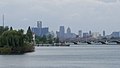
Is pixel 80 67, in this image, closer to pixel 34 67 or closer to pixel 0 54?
pixel 34 67

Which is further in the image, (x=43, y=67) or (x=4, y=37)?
(x=4, y=37)

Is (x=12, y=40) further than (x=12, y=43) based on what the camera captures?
Yes

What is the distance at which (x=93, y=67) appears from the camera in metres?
86.3

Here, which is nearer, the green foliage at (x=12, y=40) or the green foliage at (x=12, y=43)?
the green foliage at (x=12, y=40)

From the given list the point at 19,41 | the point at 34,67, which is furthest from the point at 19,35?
the point at 34,67

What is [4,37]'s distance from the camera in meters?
153

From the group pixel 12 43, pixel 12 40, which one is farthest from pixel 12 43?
pixel 12 40

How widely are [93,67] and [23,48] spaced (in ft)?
247

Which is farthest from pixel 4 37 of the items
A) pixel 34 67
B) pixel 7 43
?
pixel 34 67

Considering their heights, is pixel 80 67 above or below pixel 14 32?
below

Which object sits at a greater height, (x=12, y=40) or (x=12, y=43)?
(x=12, y=40)

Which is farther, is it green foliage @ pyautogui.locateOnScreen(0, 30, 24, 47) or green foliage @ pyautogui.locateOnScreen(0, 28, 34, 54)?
green foliage @ pyautogui.locateOnScreen(0, 28, 34, 54)

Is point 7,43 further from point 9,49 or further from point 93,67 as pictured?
point 93,67

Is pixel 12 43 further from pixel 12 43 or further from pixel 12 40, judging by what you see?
pixel 12 40
